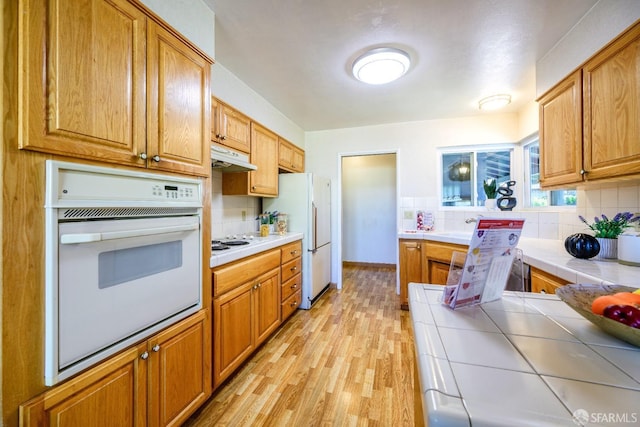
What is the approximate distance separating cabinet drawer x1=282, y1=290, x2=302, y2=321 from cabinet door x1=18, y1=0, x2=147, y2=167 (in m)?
1.86

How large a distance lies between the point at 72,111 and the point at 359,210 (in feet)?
14.7

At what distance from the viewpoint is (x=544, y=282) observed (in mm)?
1522

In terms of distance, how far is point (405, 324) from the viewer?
259 centimetres

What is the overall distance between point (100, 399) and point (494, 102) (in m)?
3.59

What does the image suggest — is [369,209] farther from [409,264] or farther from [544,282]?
[544,282]

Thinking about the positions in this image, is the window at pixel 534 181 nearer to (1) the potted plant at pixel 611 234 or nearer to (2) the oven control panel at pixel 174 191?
(1) the potted plant at pixel 611 234

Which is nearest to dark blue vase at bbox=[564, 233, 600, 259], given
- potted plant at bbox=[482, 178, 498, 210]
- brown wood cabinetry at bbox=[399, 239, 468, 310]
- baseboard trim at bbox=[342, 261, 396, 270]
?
brown wood cabinetry at bbox=[399, 239, 468, 310]

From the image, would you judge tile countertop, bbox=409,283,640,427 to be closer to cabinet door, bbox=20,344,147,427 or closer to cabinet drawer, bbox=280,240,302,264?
cabinet door, bbox=20,344,147,427

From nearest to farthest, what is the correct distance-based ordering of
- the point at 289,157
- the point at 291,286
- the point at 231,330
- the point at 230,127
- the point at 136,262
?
1. the point at 136,262
2. the point at 231,330
3. the point at 230,127
4. the point at 291,286
5. the point at 289,157

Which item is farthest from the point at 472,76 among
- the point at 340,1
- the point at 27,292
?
the point at 27,292

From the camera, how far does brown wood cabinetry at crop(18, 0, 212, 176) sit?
0.78 m

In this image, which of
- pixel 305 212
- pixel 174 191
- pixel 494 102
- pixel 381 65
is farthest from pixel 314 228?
pixel 494 102

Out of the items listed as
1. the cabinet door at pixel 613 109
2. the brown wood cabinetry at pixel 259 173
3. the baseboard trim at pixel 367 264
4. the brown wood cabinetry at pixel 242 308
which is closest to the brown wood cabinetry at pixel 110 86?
the brown wood cabinetry at pixel 242 308

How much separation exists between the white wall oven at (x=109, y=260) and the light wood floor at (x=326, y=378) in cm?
72
